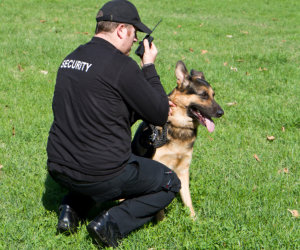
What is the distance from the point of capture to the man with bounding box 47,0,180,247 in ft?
8.84

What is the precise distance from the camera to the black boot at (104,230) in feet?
9.52

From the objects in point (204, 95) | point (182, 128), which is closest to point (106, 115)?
point (182, 128)

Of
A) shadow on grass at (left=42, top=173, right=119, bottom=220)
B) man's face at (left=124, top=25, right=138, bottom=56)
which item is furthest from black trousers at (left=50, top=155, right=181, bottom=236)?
man's face at (left=124, top=25, right=138, bottom=56)

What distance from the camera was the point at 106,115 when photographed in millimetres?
2754

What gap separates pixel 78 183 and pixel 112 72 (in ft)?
2.96

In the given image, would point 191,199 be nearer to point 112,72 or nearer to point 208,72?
point 112,72

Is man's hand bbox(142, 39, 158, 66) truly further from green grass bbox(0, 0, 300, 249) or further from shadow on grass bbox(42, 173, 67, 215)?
shadow on grass bbox(42, 173, 67, 215)

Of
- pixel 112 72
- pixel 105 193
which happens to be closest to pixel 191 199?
pixel 105 193

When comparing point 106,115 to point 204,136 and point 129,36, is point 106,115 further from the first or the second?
point 204,136

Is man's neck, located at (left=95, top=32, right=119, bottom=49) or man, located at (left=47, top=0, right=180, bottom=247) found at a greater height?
man's neck, located at (left=95, top=32, right=119, bottom=49)

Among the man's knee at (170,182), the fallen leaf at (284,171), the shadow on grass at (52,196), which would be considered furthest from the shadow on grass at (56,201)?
the fallen leaf at (284,171)

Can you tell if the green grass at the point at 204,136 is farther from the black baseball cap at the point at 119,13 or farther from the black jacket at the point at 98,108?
the black baseball cap at the point at 119,13

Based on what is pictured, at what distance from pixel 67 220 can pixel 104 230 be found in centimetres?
46

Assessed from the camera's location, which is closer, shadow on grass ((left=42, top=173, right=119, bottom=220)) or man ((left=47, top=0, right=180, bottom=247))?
man ((left=47, top=0, right=180, bottom=247))
